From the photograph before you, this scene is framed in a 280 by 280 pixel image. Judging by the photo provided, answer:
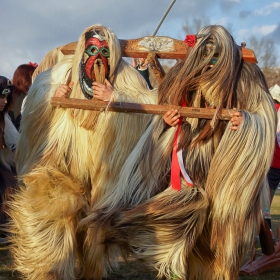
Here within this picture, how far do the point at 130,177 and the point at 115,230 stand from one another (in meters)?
0.45

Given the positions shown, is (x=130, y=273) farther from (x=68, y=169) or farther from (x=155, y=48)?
(x=155, y=48)

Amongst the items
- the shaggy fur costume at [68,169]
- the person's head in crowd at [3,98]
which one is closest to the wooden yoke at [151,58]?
the shaggy fur costume at [68,169]

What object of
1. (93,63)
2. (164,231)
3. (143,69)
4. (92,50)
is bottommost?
(164,231)

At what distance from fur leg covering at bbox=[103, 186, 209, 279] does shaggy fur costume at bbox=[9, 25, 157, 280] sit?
37 cm

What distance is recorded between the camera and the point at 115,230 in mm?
4594

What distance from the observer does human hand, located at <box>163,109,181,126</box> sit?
15.1 ft

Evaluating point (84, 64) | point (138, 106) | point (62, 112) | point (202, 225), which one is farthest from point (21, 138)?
point (202, 225)

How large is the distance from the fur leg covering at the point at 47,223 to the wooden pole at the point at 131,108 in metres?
0.56

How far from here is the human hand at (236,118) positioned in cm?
458

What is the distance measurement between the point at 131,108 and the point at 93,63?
58 cm

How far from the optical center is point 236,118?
15.0ft

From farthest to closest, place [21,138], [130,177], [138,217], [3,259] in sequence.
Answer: [3,259], [21,138], [130,177], [138,217]

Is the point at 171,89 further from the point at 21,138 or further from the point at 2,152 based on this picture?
the point at 2,152

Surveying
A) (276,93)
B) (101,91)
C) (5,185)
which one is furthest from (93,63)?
(276,93)
